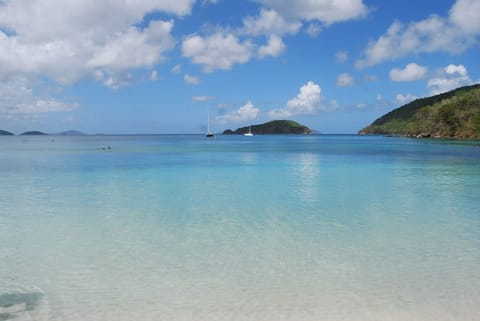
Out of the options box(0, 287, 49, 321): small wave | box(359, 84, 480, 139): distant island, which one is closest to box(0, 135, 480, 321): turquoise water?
box(0, 287, 49, 321): small wave

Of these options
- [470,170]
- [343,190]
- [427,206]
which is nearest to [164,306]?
[427,206]

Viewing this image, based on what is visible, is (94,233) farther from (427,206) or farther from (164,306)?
(427,206)

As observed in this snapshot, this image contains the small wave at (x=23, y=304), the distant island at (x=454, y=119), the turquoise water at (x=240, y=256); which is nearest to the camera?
the small wave at (x=23, y=304)

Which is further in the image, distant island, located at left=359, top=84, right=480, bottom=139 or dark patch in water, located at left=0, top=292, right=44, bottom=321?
distant island, located at left=359, top=84, right=480, bottom=139

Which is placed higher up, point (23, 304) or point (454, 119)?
point (454, 119)

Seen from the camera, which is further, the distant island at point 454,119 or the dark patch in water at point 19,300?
the distant island at point 454,119

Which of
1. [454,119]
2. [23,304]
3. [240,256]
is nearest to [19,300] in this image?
[23,304]

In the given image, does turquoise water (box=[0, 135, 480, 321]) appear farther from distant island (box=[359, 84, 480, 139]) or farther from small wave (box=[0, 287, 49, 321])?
distant island (box=[359, 84, 480, 139])

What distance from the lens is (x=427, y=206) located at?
15.2 meters

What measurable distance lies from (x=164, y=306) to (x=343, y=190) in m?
14.3

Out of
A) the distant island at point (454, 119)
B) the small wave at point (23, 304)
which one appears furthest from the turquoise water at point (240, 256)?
the distant island at point (454, 119)

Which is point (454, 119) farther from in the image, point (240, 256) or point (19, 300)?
point (19, 300)

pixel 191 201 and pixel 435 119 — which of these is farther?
pixel 435 119

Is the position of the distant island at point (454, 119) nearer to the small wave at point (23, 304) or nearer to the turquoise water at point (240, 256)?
the turquoise water at point (240, 256)
